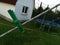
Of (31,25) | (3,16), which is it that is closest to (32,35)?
(31,25)

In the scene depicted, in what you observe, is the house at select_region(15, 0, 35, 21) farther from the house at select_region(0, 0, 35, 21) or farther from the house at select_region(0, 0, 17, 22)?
the house at select_region(0, 0, 17, 22)

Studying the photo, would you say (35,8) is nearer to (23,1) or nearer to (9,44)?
(23,1)

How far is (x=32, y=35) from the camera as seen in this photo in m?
11.9

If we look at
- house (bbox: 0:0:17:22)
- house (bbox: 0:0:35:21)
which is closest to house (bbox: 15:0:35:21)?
house (bbox: 0:0:35:21)

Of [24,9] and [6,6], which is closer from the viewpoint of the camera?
[6,6]

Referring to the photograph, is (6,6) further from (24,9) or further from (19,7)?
(24,9)

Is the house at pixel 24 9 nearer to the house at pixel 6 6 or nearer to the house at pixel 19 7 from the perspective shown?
the house at pixel 19 7

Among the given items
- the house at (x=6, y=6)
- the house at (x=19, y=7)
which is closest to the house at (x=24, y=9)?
the house at (x=19, y=7)

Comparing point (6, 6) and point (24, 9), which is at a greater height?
point (6, 6)

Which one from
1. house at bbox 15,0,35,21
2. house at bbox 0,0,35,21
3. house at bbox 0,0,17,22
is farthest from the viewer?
house at bbox 15,0,35,21

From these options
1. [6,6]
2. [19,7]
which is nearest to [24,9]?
[19,7]

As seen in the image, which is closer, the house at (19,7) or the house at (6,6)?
the house at (6,6)

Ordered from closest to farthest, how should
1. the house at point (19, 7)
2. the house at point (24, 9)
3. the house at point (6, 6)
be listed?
1. the house at point (6, 6)
2. the house at point (19, 7)
3. the house at point (24, 9)

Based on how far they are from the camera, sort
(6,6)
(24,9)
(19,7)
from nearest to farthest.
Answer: (6,6) < (19,7) < (24,9)
